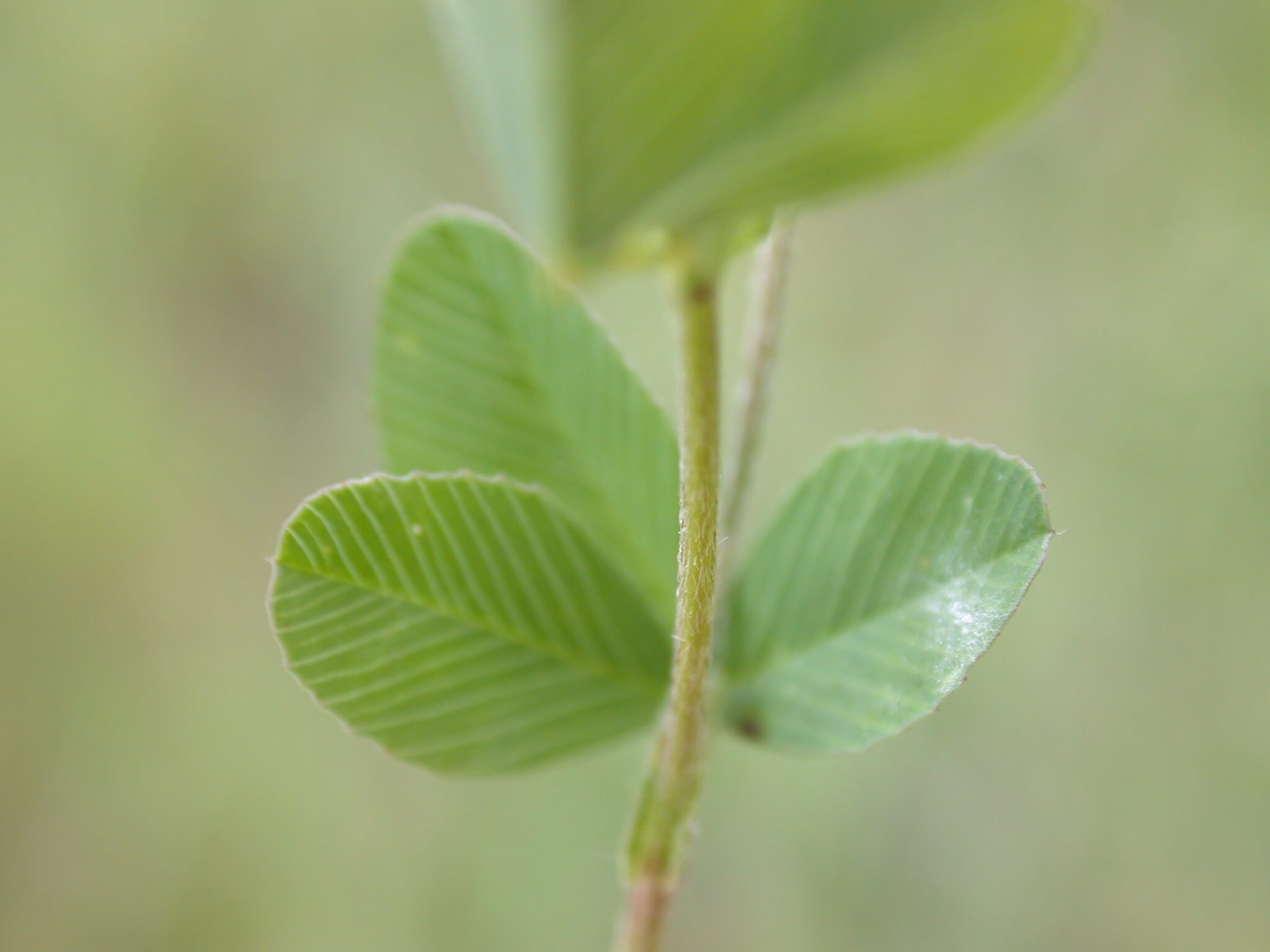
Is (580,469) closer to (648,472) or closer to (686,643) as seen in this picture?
(648,472)

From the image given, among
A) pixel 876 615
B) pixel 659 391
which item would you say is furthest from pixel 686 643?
pixel 659 391

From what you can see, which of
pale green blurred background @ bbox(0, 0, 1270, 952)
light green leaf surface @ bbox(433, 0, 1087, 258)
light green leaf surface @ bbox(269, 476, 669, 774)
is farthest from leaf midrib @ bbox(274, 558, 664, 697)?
pale green blurred background @ bbox(0, 0, 1270, 952)

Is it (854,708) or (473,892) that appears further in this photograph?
(473,892)

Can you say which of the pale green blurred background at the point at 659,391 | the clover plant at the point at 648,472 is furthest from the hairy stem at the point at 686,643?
the pale green blurred background at the point at 659,391

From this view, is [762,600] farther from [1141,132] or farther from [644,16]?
[1141,132]

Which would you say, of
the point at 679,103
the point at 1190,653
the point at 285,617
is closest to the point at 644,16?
the point at 679,103

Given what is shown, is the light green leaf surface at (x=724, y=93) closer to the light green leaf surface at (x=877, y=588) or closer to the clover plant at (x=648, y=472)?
the clover plant at (x=648, y=472)

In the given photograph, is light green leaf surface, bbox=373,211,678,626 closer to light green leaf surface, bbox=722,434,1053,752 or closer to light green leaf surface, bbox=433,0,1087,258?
light green leaf surface, bbox=722,434,1053,752
